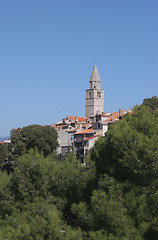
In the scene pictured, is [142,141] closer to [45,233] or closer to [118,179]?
[118,179]

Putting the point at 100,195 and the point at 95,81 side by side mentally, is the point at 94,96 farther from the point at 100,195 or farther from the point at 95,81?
the point at 100,195

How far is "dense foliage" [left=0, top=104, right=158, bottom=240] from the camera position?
64.6 ft

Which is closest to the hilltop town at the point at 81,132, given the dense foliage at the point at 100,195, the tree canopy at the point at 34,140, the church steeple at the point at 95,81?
the tree canopy at the point at 34,140

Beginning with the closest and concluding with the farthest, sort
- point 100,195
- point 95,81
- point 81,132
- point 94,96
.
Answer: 1. point 100,195
2. point 81,132
3. point 94,96
4. point 95,81

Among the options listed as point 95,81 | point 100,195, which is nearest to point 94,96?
point 95,81

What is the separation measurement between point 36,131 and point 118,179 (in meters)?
45.0

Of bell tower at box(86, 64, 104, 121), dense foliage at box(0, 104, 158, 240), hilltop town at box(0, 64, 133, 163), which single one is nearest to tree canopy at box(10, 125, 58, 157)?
hilltop town at box(0, 64, 133, 163)

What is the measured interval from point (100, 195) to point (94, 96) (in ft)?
309

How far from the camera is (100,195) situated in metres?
20.4

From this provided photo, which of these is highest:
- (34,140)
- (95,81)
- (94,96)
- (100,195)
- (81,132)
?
(95,81)

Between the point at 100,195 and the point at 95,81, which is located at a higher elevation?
the point at 95,81

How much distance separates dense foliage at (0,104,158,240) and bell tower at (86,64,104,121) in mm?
87585

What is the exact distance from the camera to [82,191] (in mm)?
23688

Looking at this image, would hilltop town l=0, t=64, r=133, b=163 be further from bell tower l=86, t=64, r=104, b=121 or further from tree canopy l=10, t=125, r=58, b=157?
bell tower l=86, t=64, r=104, b=121
